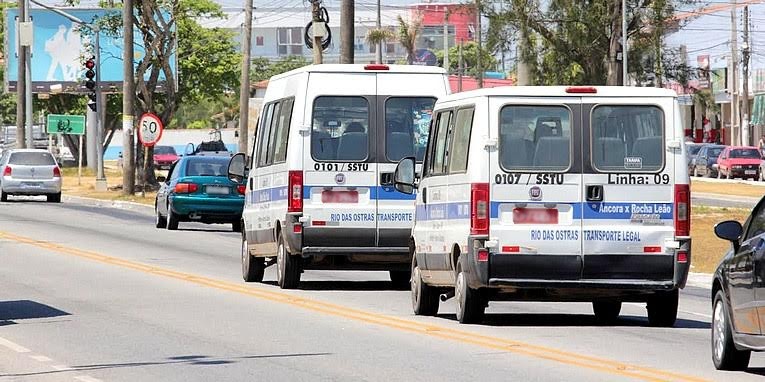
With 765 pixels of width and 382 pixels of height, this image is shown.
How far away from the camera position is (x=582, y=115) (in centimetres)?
1619

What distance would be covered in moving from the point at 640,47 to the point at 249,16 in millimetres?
15777

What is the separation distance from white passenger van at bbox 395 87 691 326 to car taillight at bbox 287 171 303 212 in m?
4.11

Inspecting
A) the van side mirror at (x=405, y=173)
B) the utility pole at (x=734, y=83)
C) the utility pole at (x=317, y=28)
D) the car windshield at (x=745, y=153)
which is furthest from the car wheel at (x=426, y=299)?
the utility pole at (x=734, y=83)

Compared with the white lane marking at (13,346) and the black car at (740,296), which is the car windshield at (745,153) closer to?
the white lane marking at (13,346)

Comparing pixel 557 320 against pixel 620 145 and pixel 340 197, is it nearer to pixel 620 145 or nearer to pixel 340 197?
pixel 620 145

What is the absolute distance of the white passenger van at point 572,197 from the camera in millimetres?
15891

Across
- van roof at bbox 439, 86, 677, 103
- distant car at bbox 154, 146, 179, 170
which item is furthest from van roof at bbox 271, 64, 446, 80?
distant car at bbox 154, 146, 179, 170

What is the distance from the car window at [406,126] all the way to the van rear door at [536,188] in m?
4.45

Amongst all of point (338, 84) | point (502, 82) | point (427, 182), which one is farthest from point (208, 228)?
point (502, 82)

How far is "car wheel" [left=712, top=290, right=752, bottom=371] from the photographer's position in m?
12.6

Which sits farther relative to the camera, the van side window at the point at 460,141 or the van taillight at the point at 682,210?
the van side window at the point at 460,141

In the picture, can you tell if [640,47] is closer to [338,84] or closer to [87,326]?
[338,84]

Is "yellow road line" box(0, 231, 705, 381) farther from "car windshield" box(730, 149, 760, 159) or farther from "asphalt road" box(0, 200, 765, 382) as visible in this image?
"car windshield" box(730, 149, 760, 159)

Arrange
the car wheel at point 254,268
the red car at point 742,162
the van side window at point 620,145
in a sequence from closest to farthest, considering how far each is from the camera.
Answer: the van side window at point 620,145
the car wheel at point 254,268
the red car at point 742,162
